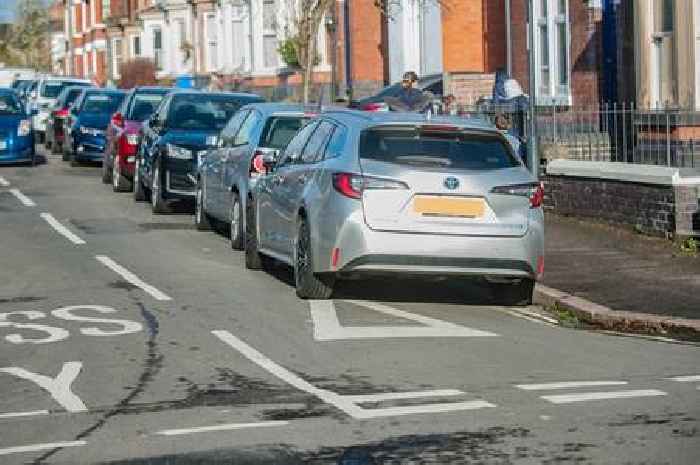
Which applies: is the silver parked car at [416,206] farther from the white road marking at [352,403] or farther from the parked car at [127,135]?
the parked car at [127,135]

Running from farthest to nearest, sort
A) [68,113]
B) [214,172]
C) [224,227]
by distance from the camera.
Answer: [68,113] < [224,227] < [214,172]

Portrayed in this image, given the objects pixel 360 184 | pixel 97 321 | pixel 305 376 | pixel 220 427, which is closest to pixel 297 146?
pixel 360 184

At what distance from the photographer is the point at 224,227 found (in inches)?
833

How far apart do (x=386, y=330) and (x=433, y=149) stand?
1889mm

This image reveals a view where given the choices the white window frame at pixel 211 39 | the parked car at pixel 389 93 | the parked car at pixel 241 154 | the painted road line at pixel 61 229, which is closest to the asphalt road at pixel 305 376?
the parked car at pixel 241 154

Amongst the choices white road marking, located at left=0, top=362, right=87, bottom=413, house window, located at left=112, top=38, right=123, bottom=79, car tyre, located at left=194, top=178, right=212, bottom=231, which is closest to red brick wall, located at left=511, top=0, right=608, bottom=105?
car tyre, located at left=194, top=178, right=212, bottom=231

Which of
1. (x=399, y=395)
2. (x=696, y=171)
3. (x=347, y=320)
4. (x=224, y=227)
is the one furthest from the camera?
(x=224, y=227)

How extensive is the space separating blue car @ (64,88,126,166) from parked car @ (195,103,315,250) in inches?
559

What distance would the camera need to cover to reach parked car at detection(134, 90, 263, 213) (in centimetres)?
2267

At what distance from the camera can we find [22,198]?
85.0ft

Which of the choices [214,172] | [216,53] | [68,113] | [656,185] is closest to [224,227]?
[214,172]

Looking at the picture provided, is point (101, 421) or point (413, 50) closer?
point (101, 421)

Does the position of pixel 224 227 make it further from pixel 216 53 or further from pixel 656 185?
pixel 216 53

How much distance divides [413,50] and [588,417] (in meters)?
30.2
